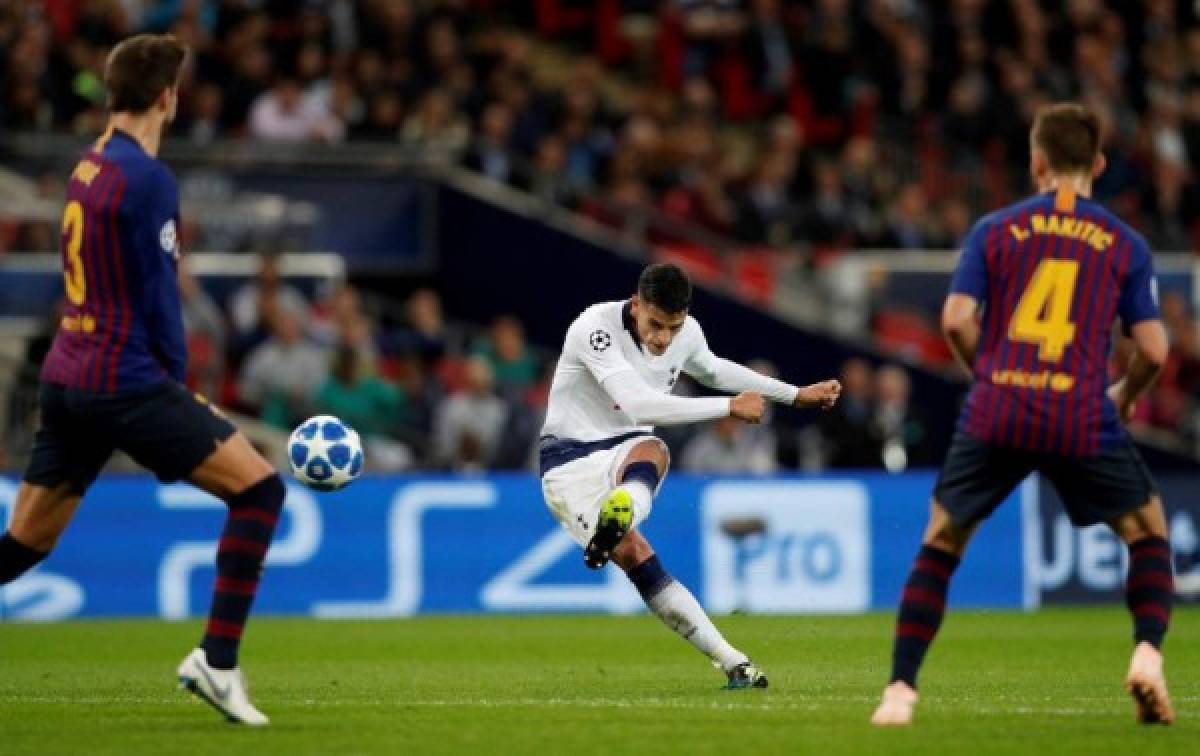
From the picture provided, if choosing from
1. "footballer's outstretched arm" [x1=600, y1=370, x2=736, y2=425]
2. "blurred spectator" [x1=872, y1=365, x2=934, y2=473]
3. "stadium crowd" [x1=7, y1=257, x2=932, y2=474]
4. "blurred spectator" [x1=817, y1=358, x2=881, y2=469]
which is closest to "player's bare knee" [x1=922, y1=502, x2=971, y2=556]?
"footballer's outstretched arm" [x1=600, y1=370, x2=736, y2=425]

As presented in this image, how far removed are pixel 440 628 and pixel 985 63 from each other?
45.8 feet

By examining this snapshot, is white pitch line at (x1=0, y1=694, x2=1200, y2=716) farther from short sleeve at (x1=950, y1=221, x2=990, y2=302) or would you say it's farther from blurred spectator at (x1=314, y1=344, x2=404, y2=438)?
blurred spectator at (x1=314, y1=344, x2=404, y2=438)

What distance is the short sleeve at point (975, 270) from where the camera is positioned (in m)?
8.51

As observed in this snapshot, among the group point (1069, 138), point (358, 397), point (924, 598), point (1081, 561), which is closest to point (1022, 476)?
point (924, 598)

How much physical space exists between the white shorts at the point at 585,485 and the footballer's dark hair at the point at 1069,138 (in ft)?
10.3

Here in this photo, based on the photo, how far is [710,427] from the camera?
67.6ft

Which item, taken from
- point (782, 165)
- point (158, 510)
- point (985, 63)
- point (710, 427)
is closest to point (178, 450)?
point (158, 510)

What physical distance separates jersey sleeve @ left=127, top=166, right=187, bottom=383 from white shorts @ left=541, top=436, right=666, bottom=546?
9.94 feet

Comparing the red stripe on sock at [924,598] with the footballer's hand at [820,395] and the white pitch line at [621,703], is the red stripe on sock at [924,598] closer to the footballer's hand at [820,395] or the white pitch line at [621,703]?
the white pitch line at [621,703]

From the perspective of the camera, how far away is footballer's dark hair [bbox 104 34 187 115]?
8742 millimetres

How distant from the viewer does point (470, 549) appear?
18.9 metres

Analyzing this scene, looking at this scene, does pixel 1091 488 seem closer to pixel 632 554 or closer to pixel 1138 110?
pixel 632 554

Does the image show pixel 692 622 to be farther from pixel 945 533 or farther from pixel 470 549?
pixel 470 549

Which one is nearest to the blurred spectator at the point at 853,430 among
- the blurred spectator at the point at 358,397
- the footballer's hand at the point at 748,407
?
the blurred spectator at the point at 358,397
